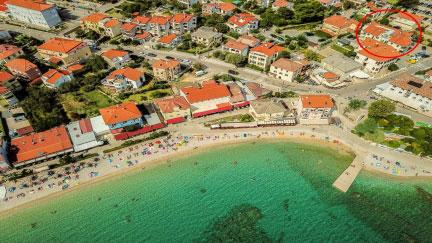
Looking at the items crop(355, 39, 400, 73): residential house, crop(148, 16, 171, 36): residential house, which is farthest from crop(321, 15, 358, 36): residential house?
crop(148, 16, 171, 36): residential house

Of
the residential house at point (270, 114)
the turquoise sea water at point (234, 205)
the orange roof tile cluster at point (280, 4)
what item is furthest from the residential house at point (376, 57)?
the orange roof tile cluster at point (280, 4)

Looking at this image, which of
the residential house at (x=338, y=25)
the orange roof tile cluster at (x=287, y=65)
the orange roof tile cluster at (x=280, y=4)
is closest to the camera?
the orange roof tile cluster at (x=287, y=65)

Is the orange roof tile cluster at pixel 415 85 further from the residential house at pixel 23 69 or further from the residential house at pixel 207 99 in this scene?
the residential house at pixel 23 69

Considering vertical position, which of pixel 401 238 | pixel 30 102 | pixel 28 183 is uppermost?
pixel 30 102

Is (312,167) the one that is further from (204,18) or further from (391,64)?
(204,18)

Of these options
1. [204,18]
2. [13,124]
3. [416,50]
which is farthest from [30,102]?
[416,50]

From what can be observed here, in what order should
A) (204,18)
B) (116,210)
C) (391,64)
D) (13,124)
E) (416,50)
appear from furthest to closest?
(204,18) → (416,50) → (391,64) → (13,124) → (116,210)

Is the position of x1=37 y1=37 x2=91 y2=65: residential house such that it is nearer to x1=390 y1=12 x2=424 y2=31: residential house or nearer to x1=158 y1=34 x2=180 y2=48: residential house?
x1=158 y1=34 x2=180 y2=48: residential house
